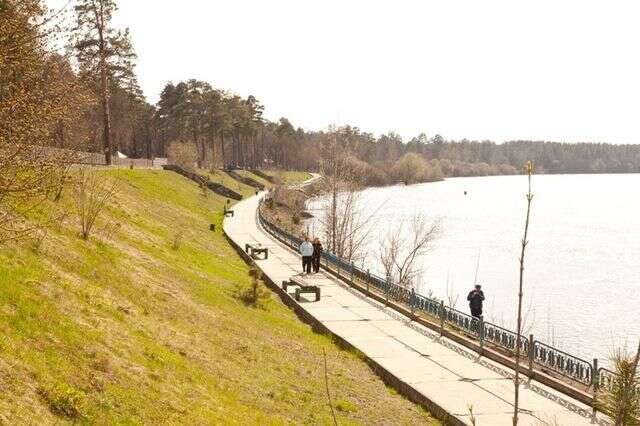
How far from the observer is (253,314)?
19.8 meters

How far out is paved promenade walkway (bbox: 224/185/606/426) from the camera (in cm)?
1276

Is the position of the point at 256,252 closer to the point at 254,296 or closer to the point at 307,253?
the point at 307,253

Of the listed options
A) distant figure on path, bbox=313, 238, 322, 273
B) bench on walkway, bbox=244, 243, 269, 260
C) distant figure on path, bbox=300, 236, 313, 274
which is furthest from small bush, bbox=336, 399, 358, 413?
bench on walkway, bbox=244, 243, 269, 260

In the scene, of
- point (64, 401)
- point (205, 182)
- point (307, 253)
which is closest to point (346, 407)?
point (64, 401)

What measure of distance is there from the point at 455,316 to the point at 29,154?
13139mm

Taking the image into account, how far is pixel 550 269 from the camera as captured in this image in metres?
46.7

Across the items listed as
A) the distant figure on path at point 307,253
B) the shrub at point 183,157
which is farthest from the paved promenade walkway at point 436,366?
the shrub at point 183,157

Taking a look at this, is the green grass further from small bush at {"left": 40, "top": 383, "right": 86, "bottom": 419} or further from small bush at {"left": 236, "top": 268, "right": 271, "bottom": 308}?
small bush at {"left": 236, "top": 268, "right": 271, "bottom": 308}

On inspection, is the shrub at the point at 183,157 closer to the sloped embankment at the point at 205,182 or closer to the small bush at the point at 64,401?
the sloped embankment at the point at 205,182

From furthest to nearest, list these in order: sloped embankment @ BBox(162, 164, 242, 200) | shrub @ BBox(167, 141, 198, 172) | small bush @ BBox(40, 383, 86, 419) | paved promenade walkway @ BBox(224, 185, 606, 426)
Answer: shrub @ BBox(167, 141, 198, 172) → sloped embankment @ BBox(162, 164, 242, 200) → paved promenade walkway @ BBox(224, 185, 606, 426) → small bush @ BBox(40, 383, 86, 419)

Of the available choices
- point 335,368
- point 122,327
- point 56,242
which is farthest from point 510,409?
point 56,242

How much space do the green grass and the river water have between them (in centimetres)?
655

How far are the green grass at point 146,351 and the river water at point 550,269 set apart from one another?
6.55m

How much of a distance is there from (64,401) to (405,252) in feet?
142
